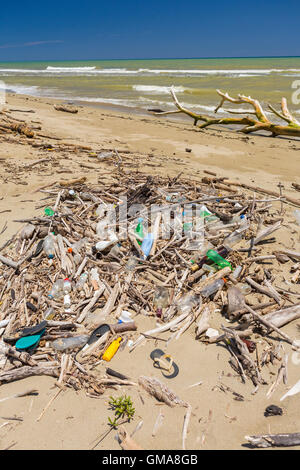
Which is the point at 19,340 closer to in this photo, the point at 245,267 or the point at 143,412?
the point at 143,412

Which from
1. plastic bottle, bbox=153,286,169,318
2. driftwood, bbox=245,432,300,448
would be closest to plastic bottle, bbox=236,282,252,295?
plastic bottle, bbox=153,286,169,318

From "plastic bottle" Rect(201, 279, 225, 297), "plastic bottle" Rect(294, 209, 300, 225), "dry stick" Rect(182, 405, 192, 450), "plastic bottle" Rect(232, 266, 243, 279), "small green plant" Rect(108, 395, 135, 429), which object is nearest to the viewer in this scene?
"dry stick" Rect(182, 405, 192, 450)

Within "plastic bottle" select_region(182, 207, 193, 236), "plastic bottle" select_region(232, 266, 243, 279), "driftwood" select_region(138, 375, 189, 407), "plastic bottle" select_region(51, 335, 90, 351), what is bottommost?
"driftwood" select_region(138, 375, 189, 407)

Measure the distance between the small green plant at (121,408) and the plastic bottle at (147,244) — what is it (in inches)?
75.0

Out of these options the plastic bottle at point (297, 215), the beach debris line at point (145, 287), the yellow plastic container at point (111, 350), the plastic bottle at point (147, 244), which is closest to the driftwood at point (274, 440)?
the beach debris line at point (145, 287)

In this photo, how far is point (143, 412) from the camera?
8.50 ft

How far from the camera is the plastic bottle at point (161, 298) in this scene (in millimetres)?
3646

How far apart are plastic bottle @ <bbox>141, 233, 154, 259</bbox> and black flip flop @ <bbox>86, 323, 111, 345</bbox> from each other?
118cm

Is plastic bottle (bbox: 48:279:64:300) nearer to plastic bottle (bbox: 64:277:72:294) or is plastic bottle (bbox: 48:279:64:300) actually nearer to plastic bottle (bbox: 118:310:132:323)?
plastic bottle (bbox: 64:277:72:294)

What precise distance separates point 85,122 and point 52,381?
13.7 meters

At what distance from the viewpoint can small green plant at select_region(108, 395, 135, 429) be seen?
2.55 m

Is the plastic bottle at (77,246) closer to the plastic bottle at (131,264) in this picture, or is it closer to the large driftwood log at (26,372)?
the plastic bottle at (131,264)

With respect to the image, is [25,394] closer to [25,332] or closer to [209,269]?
[25,332]

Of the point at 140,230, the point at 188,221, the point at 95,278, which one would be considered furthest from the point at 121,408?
the point at 188,221
